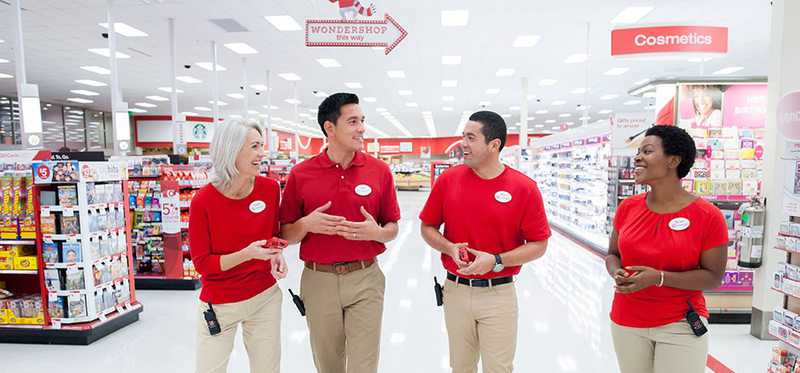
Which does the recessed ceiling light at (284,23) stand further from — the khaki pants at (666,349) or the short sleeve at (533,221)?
the khaki pants at (666,349)

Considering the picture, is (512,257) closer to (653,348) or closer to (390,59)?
(653,348)

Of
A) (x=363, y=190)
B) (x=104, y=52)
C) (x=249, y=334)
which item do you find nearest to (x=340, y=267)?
(x=363, y=190)

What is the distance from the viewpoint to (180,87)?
1449 centimetres

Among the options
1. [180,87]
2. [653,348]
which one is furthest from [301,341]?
[180,87]

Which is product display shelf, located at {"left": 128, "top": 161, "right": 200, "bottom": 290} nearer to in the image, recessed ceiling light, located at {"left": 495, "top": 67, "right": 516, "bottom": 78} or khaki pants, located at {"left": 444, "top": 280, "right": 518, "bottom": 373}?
khaki pants, located at {"left": 444, "top": 280, "right": 518, "bottom": 373}

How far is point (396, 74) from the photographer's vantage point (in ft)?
41.5

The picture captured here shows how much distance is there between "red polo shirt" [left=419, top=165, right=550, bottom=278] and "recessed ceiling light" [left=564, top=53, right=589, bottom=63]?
971 cm

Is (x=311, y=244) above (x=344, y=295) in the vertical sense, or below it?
above

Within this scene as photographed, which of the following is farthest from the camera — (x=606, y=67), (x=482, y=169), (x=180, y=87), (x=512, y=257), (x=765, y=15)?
(x=180, y=87)

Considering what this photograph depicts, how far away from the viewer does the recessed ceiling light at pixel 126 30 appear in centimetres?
812

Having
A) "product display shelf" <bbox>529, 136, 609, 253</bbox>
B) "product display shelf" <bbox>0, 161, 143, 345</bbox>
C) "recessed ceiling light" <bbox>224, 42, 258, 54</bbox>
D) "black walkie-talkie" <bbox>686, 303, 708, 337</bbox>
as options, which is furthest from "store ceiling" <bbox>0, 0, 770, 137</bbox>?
"black walkie-talkie" <bbox>686, 303, 708, 337</bbox>

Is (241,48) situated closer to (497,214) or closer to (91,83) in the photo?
(91,83)

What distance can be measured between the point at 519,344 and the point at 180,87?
14405 mm

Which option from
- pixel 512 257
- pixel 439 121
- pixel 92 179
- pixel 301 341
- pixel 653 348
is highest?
pixel 439 121
